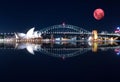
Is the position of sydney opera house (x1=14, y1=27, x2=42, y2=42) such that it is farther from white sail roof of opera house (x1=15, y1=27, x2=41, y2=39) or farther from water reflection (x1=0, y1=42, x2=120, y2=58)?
water reflection (x1=0, y1=42, x2=120, y2=58)

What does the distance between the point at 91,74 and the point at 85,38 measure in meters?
98.6

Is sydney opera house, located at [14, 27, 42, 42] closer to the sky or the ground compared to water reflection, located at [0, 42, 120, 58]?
closer to the sky

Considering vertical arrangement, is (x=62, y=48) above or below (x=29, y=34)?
below

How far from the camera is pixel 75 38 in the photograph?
11138cm

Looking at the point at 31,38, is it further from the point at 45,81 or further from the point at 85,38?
the point at 45,81

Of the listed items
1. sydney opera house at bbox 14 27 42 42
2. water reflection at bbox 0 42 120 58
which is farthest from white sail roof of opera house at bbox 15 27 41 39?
water reflection at bbox 0 42 120 58

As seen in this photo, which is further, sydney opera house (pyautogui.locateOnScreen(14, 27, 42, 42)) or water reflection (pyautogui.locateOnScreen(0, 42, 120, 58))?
sydney opera house (pyautogui.locateOnScreen(14, 27, 42, 42))

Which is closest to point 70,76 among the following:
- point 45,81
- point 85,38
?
point 45,81

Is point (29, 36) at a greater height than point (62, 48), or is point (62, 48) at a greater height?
point (29, 36)

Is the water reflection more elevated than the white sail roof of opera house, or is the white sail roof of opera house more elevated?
the white sail roof of opera house

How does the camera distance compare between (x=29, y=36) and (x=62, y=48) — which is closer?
(x=62, y=48)

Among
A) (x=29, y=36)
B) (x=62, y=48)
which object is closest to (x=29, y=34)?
(x=29, y=36)

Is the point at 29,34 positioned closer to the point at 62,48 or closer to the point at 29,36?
the point at 29,36

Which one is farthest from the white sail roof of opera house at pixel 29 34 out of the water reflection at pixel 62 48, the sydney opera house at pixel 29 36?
the water reflection at pixel 62 48
